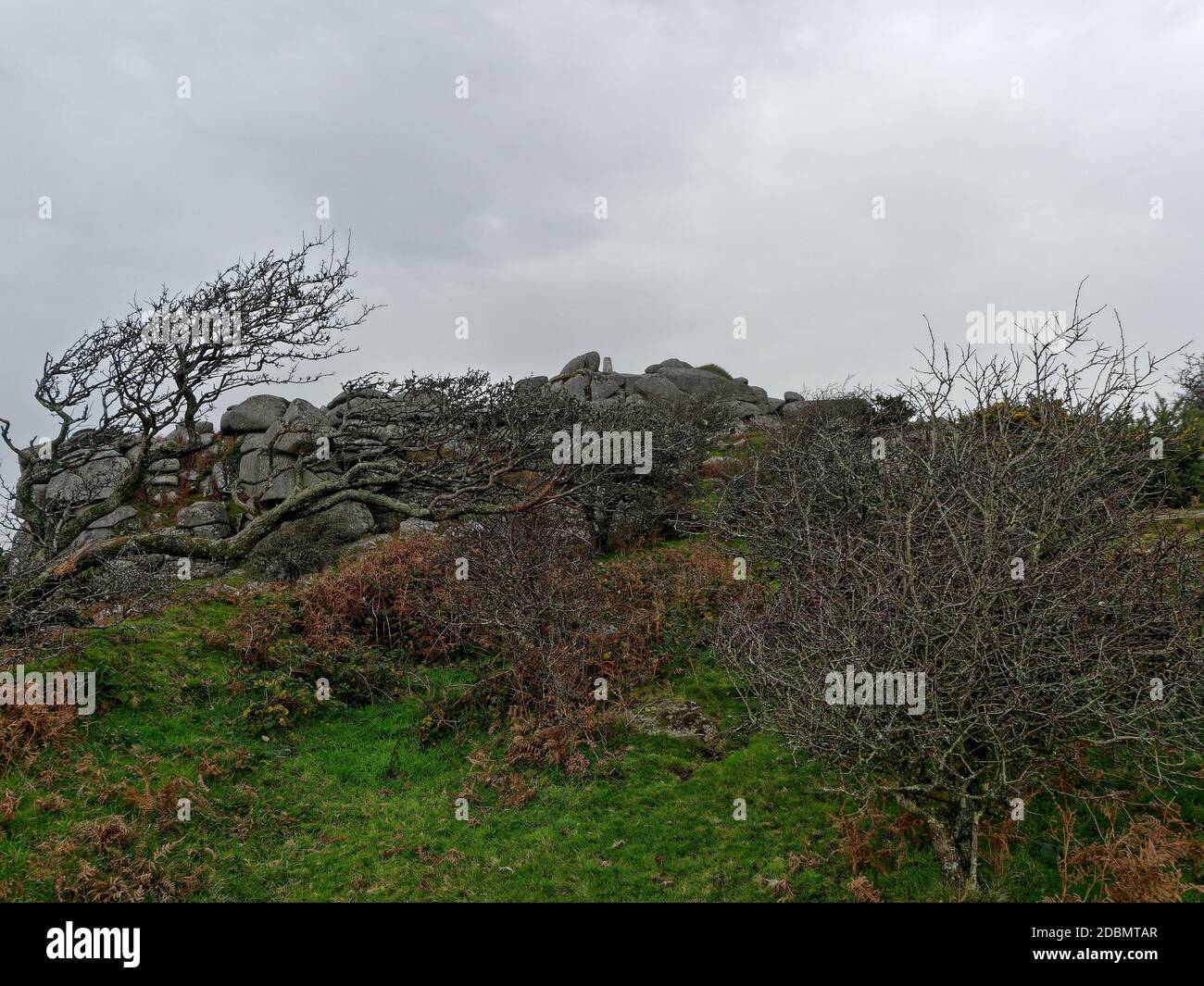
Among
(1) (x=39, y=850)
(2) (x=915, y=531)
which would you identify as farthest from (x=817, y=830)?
(1) (x=39, y=850)

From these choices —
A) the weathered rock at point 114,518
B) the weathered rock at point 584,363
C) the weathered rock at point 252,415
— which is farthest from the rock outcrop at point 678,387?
the weathered rock at point 114,518

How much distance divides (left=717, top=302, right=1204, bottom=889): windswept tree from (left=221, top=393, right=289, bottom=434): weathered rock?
81.6 feet

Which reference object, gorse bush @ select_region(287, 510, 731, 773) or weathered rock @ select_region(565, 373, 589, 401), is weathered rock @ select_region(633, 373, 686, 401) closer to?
weathered rock @ select_region(565, 373, 589, 401)

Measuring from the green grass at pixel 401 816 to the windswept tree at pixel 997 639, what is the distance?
96 centimetres

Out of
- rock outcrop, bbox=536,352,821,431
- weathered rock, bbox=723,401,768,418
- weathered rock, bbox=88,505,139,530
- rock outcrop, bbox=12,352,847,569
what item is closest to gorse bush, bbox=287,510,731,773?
rock outcrop, bbox=12,352,847,569

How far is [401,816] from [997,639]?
652cm

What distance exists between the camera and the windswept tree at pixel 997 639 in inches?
214

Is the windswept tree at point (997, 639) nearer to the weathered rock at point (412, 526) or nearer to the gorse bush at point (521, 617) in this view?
the gorse bush at point (521, 617)

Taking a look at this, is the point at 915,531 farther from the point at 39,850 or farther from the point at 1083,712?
the point at 39,850

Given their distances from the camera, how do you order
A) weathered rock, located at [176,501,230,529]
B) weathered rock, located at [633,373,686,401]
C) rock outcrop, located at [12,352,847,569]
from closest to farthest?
rock outcrop, located at [12,352,847,569], weathered rock, located at [176,501,230,529], weathered rock, located at [633,373,686,401]

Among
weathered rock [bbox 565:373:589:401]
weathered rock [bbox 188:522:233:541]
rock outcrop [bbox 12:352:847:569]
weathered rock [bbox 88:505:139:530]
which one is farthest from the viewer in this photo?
weathered rock [bbox 565:373:589:401]

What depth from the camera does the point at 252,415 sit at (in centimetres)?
2720

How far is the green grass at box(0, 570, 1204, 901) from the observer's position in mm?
6617
